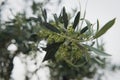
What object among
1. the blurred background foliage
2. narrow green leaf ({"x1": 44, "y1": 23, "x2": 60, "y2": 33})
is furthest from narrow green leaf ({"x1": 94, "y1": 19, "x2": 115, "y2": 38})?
narrow green leaf ({"x1": 44, "y1": 23, "x2": 60, "y2": 33})

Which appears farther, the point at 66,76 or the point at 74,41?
the point at 66,76

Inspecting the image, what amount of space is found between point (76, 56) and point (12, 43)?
1156 mm

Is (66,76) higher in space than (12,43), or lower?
lower

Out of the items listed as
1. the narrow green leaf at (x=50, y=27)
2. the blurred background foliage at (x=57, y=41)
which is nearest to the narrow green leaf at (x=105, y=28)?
the blurred background foliage at (x=57, y=41)

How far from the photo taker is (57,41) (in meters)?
A: 0.89

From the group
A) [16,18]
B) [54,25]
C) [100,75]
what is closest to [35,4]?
[16,18]

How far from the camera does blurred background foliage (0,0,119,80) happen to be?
855 mm

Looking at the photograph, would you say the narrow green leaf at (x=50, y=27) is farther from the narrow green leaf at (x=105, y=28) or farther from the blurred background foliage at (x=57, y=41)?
the narrow green leaf at (x=105, y=28)

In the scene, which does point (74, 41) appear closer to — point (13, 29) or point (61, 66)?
point (13, 29)

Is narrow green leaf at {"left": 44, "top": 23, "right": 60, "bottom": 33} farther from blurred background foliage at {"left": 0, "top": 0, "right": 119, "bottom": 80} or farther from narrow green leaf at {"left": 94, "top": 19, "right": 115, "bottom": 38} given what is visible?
narrow green leaf at {"left": 94, "top": 19, "right": 115, "bottom": 38}

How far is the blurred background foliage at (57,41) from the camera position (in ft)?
2.81

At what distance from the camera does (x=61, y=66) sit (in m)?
2.68

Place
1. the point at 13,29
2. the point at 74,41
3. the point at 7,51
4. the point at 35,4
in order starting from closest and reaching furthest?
the point at 74,41 < the point at 13,29 < the point at 7,51 < the point at 35,4

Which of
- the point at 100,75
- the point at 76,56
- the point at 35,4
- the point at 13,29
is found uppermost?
the point at 35,4
